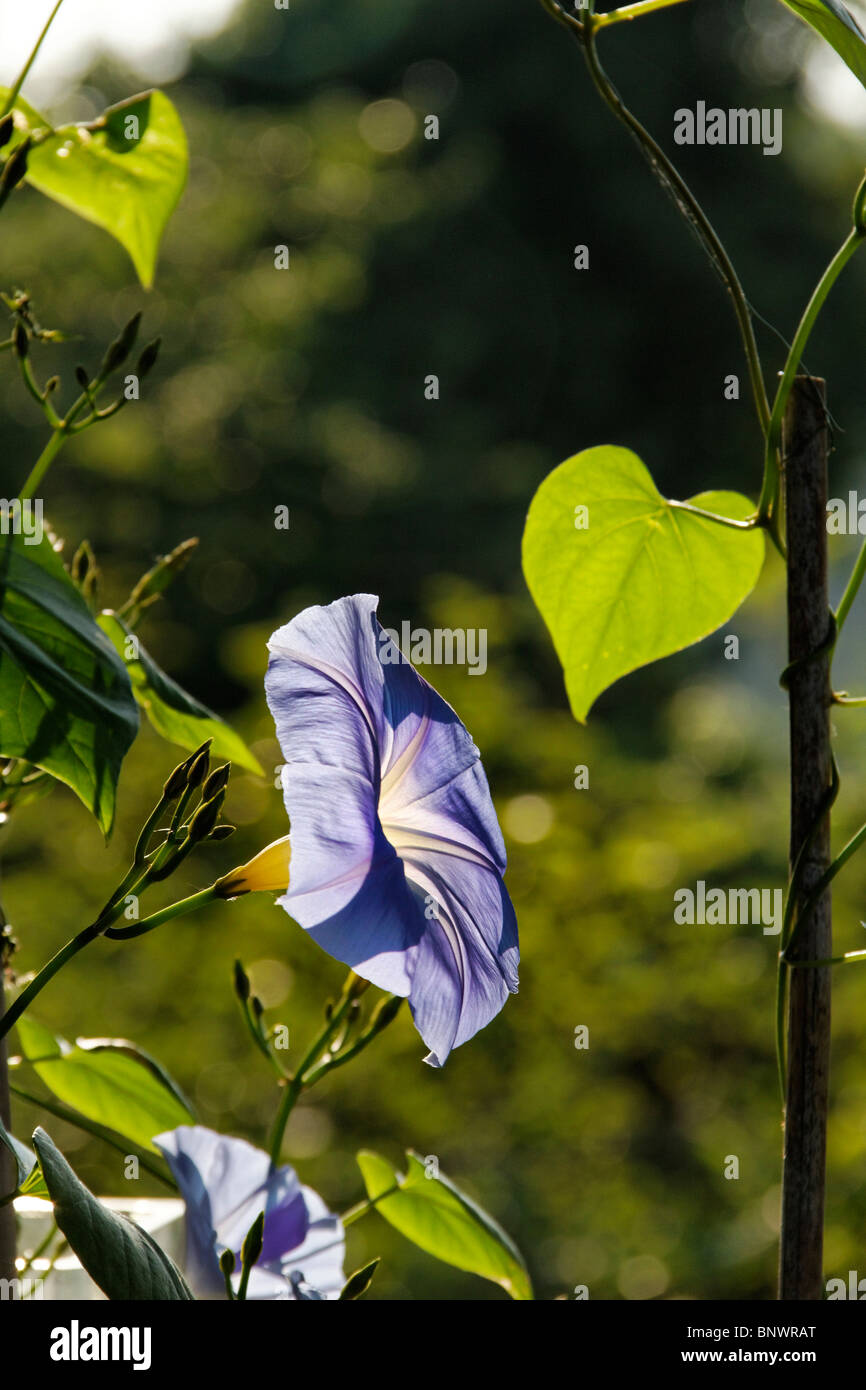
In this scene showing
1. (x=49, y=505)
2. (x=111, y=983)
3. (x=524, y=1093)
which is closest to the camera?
(x=524, y=1093)

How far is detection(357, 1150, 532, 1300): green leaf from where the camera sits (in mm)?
674

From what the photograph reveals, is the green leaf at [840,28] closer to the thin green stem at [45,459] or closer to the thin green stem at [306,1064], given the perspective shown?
the thin green stem at [45,459]

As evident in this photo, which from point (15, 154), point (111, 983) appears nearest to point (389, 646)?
point (15, 154)

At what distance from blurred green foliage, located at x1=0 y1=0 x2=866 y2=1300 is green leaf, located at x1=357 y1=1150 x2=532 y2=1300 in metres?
0.49

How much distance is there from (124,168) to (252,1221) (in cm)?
57

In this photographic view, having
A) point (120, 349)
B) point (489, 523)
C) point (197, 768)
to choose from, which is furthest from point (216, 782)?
point (489, 523)

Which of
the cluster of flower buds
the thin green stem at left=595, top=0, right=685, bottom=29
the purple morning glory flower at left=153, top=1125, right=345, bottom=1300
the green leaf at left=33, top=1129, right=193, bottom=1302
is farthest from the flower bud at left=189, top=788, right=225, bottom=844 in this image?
the thin green stem at left=595, top=0, right=685, bottom=29

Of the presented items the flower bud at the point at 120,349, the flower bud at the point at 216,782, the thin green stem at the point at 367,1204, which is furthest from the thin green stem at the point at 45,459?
the thin green stem at the point at 367,1204

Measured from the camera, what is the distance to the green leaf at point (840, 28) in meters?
0.47

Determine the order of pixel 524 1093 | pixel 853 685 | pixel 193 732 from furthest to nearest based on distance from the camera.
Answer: pixel 853 685, pixel 524 1093, pixel 193 732

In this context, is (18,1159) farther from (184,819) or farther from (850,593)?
(850,593)
